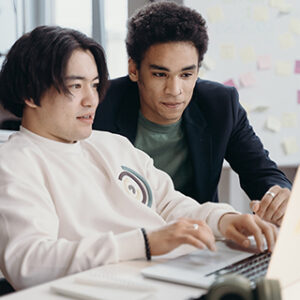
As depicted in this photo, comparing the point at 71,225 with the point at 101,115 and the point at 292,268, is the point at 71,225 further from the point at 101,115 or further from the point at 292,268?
the point at 101,115

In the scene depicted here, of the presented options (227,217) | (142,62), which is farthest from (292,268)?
(142,62)

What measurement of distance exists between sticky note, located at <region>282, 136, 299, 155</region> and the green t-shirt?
3.58 ft

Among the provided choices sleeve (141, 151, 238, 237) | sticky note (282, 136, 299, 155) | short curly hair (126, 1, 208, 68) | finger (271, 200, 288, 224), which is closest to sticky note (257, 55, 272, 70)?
sticky note (282, 136, 299, 155)

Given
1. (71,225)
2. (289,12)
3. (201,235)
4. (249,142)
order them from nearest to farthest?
(201,235), (71,225), (249,142), (289,12)

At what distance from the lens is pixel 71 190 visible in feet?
4.25

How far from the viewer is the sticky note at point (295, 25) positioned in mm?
2947

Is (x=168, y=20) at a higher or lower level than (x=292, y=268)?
higher

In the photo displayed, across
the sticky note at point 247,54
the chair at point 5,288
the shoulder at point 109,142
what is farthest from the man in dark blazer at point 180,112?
the chair at point 5,288

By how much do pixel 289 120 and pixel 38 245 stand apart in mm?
2151

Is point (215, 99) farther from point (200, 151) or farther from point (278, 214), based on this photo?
point (278, 214)

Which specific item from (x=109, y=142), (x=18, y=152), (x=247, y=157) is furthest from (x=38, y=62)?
(x=247, y=157)

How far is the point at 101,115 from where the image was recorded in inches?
79.6

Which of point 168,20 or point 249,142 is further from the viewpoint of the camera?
point 249,142

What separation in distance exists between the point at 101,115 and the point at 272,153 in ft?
4.12
